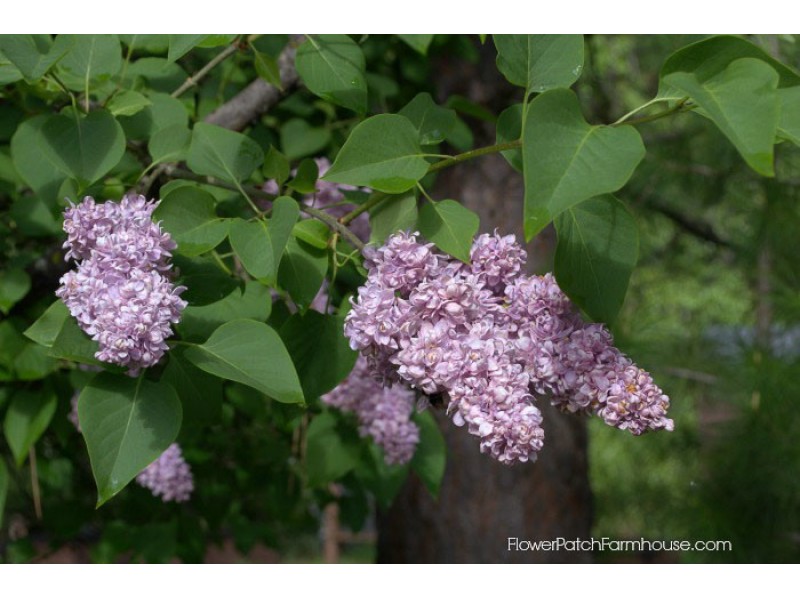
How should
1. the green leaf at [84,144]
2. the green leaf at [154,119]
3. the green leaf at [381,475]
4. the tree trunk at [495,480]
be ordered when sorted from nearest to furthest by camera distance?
the green leaf at [84,144], the green leaf at [154,119], the green leaf at [381,475], the tree trunk at [495,480]

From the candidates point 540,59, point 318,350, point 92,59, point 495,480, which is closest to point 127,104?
point 92,59

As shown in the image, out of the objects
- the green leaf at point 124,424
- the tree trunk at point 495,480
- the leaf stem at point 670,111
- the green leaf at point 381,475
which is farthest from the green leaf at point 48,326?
the tree trunk at point 495,480

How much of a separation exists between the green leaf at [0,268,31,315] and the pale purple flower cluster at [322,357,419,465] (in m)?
0.42

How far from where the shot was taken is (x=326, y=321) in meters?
0.93

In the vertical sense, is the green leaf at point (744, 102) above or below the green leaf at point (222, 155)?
below

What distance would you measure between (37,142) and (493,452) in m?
0.61

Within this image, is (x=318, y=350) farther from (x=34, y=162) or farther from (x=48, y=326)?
(x=34, y=162)

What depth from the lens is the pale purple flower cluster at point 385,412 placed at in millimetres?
1267

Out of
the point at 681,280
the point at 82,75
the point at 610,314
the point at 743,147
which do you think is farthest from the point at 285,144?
the point at 681,280

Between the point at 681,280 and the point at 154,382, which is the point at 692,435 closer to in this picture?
the point at 681,280

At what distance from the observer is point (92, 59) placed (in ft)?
3.62

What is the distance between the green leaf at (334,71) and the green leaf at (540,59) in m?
0.20

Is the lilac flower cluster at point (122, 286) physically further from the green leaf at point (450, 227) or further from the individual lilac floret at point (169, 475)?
the individual lilac floret at point (169, 475)

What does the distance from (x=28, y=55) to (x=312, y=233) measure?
328 millimetres
